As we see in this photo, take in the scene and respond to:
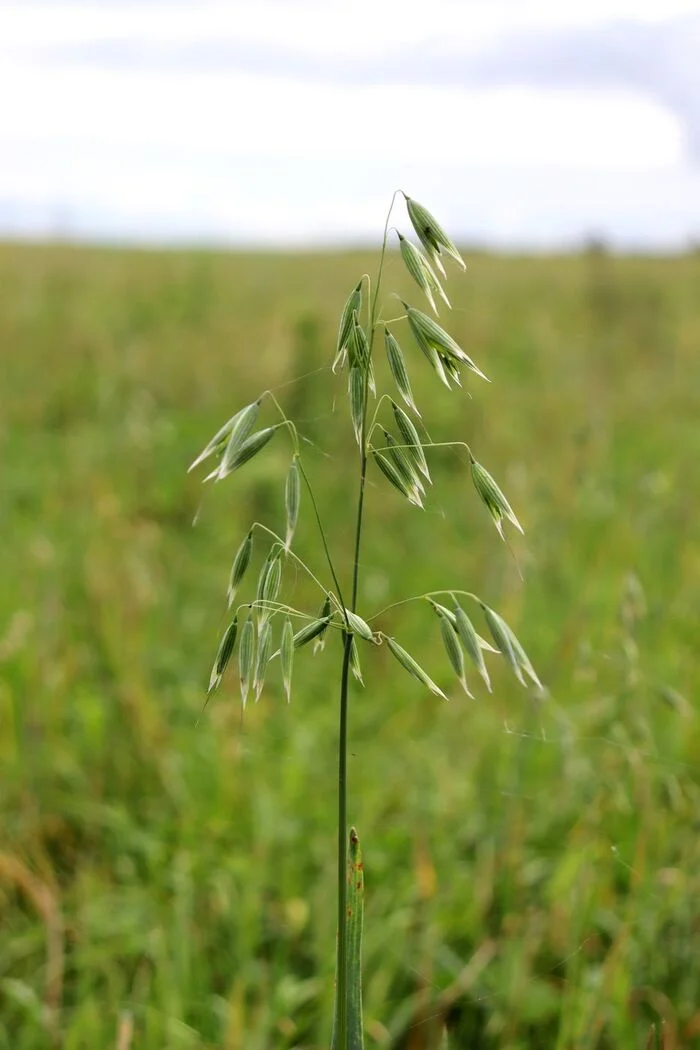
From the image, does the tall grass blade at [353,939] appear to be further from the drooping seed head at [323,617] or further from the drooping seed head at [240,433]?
the drooping seed head at [240,433]

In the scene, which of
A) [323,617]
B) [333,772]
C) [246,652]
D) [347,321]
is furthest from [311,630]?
[333,772]

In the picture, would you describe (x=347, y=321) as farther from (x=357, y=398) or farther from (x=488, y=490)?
(x=488, y=490)

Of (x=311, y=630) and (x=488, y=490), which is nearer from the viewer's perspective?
(x=311, y=630)

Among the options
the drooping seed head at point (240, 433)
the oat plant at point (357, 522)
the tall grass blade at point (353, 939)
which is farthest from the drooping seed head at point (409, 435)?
the tall grass blade at point (353, 939)

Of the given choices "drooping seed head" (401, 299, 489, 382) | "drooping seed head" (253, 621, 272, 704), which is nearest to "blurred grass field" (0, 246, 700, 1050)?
"drooping seed head" (401, 299, 489, 382)

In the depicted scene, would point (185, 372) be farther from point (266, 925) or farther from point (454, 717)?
point (266, 925)

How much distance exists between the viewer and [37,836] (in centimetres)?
225

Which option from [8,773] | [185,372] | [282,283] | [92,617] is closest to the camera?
[8,773]

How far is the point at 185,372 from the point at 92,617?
460 centimetres

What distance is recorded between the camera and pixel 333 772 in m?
2.54

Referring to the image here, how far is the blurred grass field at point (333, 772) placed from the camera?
175cm

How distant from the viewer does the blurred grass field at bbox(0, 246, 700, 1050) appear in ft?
5.74

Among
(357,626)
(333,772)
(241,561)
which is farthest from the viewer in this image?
(333,772)

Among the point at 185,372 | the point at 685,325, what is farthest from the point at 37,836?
the point at 685,325
